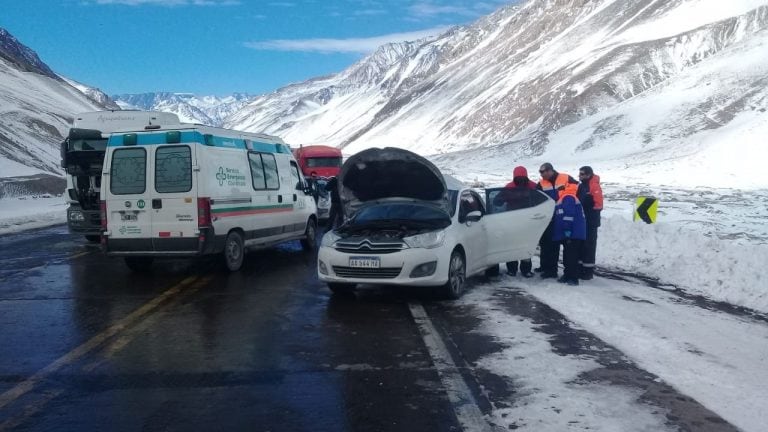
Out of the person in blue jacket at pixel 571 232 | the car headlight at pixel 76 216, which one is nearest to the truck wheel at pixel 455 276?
the person in blue jacket at pixel 571 232

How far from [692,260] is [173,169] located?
26.6 ft

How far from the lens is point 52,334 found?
759 centimetres

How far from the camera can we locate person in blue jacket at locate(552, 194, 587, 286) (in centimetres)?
1049

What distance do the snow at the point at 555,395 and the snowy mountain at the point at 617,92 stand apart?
38371 millimetres

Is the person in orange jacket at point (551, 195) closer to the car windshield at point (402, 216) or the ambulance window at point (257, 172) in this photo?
the car windshield at point (402, 216)

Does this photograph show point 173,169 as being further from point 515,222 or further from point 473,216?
point 515,222

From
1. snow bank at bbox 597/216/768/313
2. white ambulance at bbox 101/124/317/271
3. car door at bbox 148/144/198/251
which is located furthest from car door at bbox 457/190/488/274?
car door at bbox 148/144/198/251

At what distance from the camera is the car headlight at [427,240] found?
29.7 feet

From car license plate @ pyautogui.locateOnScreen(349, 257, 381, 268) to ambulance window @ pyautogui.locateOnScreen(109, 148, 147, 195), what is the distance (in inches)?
154

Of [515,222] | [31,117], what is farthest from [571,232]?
[31,117]

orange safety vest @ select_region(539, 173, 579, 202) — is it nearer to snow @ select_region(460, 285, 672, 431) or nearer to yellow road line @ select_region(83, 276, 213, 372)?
snow @ select_region(460, 285, 672, 431)

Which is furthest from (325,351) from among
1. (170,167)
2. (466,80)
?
(466,80)

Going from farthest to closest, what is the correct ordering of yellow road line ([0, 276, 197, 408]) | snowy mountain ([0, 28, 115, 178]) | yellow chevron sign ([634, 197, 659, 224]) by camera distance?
snowy mountain ([0, 28, 115, 178]) < yellow chevron sign ([634, 197, 659, 224]) < yellow road line ([0, 276, 197, 408])

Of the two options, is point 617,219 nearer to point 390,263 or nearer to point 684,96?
point 390,263
